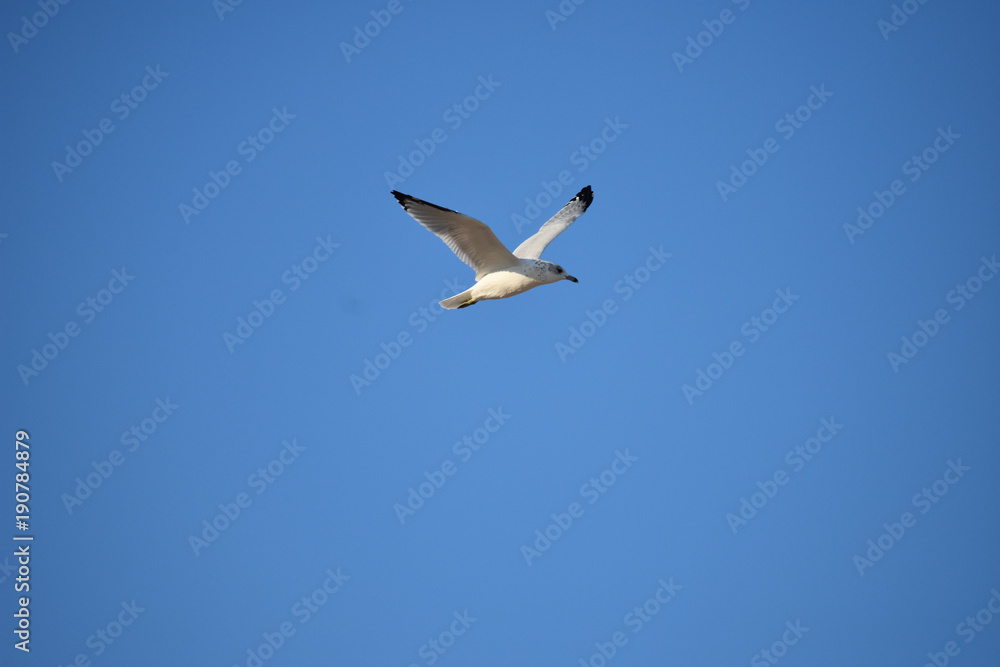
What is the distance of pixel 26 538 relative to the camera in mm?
13000

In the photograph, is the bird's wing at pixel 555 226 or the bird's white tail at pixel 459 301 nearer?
the bird's white tail at pixel 459 301

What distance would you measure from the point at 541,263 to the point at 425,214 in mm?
1570

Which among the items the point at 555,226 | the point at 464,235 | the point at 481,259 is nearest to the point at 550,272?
the point at 481,259

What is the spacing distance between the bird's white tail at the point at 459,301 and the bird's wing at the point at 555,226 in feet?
3.97

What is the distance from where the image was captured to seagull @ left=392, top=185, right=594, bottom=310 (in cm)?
1154

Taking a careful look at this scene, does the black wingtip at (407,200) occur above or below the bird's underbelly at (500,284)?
above

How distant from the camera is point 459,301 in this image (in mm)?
12375

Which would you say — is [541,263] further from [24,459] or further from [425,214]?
[24,459]

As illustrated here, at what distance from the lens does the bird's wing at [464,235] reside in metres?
11.5

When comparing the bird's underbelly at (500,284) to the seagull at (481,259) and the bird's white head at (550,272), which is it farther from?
the bird's white head at (550,272)

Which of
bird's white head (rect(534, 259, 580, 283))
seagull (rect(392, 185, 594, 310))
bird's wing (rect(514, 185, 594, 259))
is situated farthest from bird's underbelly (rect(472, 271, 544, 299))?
bird's wing (rect(514, 185, 594, 259))

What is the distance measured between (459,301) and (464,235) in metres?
0.92

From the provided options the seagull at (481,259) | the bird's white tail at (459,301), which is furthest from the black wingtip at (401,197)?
the bird's white tail at (459,301)

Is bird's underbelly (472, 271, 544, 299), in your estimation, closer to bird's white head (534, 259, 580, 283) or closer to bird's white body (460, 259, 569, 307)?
bird's white body (460, 259, 569, 307)
